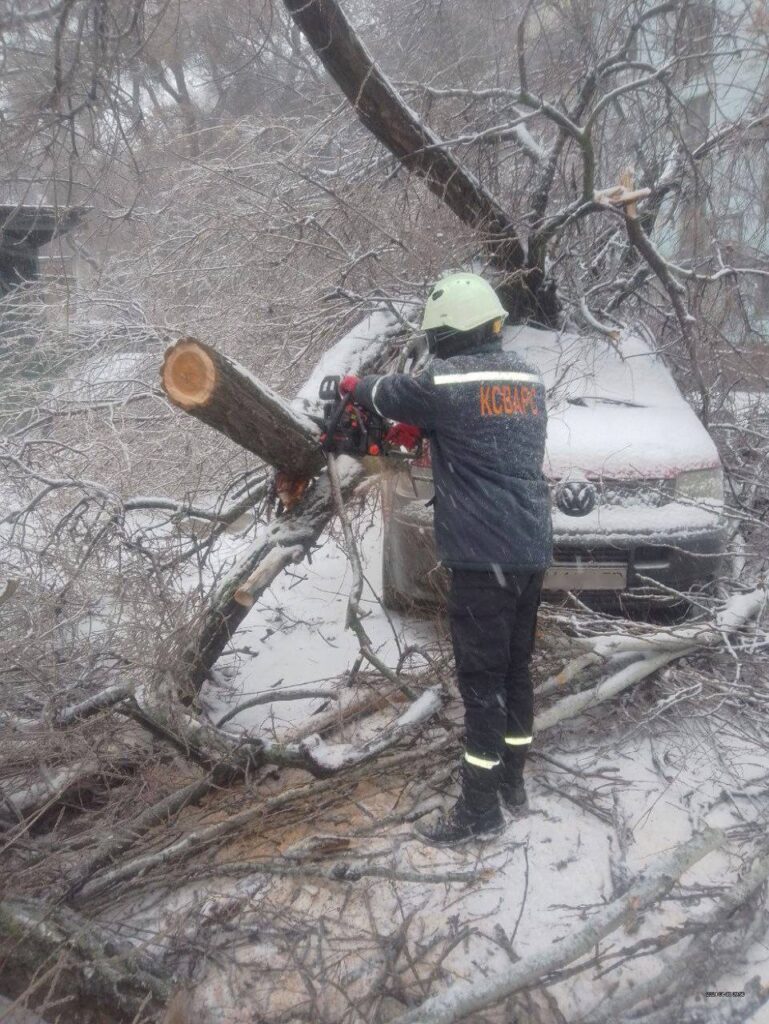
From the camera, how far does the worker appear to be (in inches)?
98.7

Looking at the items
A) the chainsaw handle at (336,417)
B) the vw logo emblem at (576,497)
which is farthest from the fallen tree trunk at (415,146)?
the chainsaw handle at (336,417)

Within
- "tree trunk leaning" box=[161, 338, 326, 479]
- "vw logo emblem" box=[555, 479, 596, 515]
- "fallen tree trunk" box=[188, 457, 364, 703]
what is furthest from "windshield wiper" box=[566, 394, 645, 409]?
"tree trunk leaning" box=[161, 338, 326, 479]

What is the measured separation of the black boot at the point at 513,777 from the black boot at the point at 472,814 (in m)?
0.15

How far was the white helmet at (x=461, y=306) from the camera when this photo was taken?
2.53 meters

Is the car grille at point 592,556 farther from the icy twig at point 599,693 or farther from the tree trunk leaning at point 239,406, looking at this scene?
the tree trunk leaning at point 239,406

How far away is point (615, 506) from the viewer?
3416 millimetres

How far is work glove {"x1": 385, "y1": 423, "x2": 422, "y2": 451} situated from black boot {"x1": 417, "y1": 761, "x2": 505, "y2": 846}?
46.0 inches

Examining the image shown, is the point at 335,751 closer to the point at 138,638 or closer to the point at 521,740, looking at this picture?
the point at 521,740

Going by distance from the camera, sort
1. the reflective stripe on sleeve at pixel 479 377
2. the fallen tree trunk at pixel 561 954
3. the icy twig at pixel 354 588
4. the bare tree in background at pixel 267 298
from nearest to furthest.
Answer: the fallen tree trunk at pixel 561 954 → the reflective stripe on sleeve at pixel 479 377 → the bare tree in background at pixel 267 298 → the icy twig at pixel 354 588

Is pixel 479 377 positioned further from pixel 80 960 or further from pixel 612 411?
pixel 80 960

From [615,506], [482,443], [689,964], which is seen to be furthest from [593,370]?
[689,964]

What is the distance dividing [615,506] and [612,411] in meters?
0.71

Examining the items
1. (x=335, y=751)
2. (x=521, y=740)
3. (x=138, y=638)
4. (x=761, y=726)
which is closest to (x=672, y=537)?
(x=761, y=726)

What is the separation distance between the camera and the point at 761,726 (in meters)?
3.11
